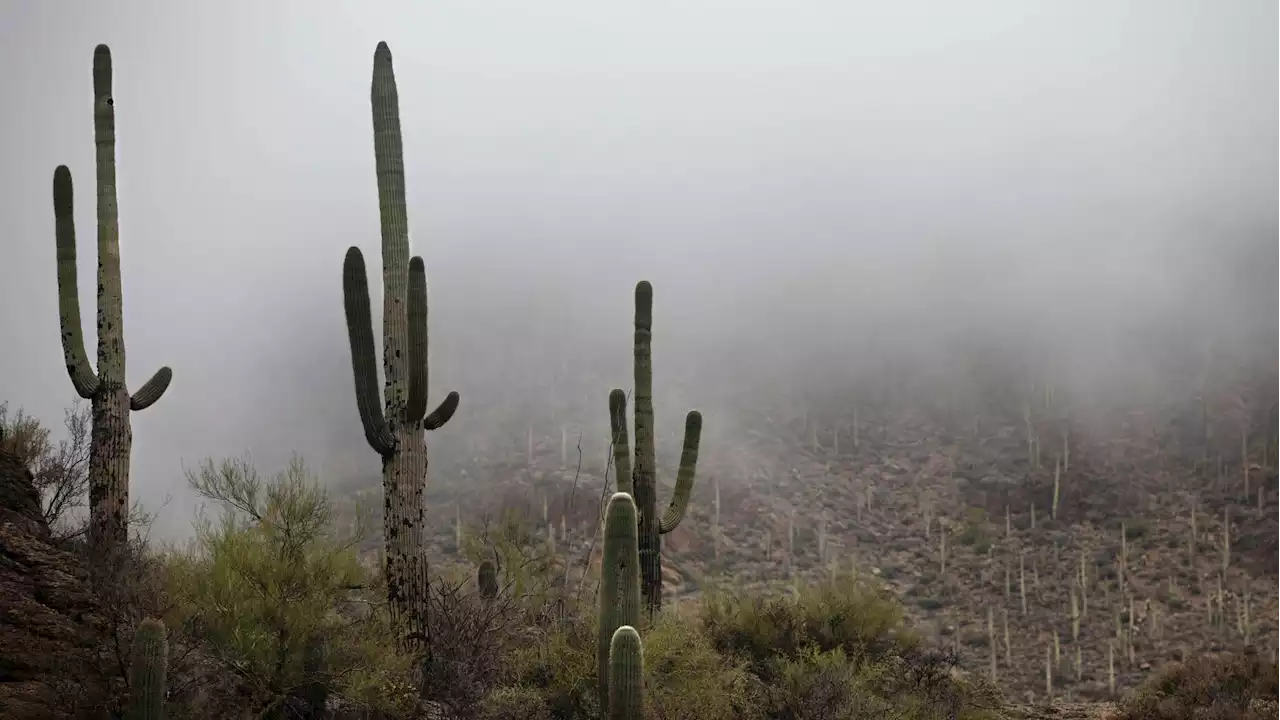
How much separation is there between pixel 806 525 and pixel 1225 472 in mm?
13676

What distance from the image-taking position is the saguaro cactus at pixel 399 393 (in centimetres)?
1234

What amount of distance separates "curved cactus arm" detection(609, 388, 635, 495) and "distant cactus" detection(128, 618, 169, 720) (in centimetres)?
837

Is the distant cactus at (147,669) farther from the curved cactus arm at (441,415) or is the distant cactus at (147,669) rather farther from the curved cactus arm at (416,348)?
the curved cactus arm at (441,415)

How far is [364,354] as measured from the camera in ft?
40.9

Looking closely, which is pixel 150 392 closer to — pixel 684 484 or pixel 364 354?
pixel 364 354

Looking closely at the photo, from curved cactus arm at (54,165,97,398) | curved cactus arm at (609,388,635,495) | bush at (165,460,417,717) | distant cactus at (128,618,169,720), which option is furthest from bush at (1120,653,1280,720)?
curved cactus arm at (54,165,97,398)

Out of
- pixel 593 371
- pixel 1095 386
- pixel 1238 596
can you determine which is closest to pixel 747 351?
pixel 593 371

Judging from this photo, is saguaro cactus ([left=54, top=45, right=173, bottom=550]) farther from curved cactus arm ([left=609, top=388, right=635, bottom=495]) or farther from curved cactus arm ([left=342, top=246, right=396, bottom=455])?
curved cactus arm ([left=609, top=388, right=635, bottom=495])

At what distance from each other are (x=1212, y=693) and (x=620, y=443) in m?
10.7

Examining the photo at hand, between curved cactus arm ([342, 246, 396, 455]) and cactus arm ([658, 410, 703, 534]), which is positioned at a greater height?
curved cactus arm ([342, 246, 396, 455])

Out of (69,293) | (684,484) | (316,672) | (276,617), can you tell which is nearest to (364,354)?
(276,617)

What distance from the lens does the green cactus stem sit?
9.60 metres

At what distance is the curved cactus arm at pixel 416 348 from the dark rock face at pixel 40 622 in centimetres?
380

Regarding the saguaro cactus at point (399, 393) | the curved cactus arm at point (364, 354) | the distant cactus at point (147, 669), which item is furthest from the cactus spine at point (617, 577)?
the distant cactus at point (147, 669)
